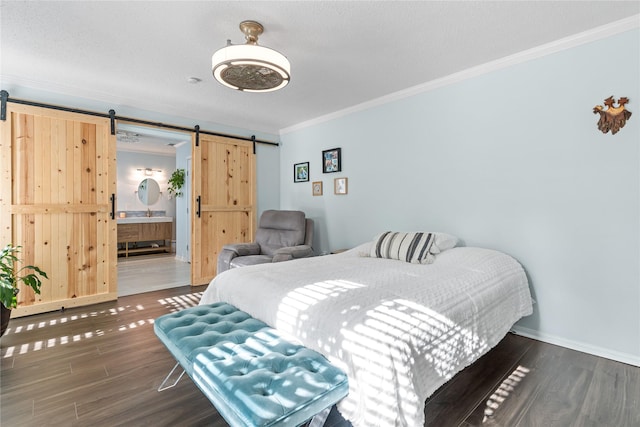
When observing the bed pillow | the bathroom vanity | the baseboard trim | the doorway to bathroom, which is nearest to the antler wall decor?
the bed pillow

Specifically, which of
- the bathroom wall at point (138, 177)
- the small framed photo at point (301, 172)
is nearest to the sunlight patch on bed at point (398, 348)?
the small framed photo at point (301, 172)

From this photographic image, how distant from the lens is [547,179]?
2.48m

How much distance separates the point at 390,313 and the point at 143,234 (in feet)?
22.0

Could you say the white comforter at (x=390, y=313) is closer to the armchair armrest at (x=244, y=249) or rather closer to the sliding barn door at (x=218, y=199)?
the armchair armrest at (x=244, y=249)

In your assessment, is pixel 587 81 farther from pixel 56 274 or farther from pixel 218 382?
pixel 56 274

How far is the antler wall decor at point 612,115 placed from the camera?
216cm

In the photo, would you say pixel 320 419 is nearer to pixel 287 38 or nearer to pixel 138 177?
pixel 287 38

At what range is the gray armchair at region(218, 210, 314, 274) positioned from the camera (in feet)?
12.0

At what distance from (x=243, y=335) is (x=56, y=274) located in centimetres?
293

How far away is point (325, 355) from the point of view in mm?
1421

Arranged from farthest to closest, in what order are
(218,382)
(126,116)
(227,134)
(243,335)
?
(227,134) < (126,116) < (243,335) < (218,382)

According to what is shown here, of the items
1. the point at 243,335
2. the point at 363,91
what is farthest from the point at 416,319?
the point at 363,91

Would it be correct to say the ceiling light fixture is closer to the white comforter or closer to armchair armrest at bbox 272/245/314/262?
the white comforter

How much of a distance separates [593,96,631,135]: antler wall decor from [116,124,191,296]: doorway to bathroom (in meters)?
5.38
